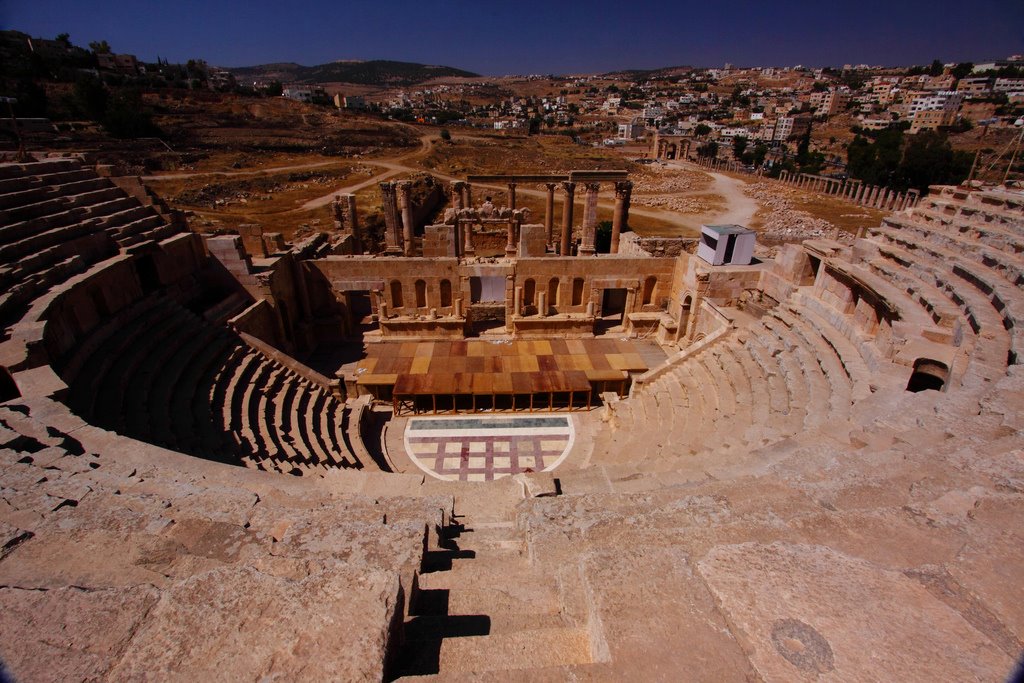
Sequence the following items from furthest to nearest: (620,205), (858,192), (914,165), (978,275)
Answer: (858,192) < (914,165) < (620,205) < (978,275)

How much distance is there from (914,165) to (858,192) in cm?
544

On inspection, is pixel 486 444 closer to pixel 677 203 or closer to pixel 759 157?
pixel 677 203

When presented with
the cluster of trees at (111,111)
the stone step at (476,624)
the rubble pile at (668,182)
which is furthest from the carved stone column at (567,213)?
the cluster of trees at (111,111)

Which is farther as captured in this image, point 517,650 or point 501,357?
point 501,357

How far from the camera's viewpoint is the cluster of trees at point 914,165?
4556cm

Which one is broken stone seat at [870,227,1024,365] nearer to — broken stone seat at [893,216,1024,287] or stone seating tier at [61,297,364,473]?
broken stone seat at [893,216,1024,287]

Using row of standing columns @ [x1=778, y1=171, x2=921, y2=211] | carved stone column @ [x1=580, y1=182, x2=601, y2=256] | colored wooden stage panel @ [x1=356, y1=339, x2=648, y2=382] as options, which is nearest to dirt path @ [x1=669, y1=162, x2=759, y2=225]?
row of standing columns @ [x1=778, y1=171, x2=921, y2=211]

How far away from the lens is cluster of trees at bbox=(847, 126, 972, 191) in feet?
149

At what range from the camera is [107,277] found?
11.8 m

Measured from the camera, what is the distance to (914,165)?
47156 millimetres

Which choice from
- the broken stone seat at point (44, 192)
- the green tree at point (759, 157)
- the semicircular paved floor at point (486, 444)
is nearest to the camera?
the broken stone seat at point (44, 192)

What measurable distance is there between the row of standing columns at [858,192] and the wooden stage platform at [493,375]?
38.0 meters

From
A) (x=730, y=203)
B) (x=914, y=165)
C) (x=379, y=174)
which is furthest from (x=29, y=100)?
(x=914, y=165)

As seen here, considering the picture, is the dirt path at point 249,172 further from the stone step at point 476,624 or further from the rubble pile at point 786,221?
the stone step at point 476,624
